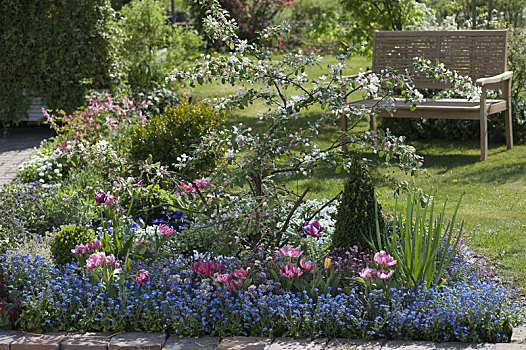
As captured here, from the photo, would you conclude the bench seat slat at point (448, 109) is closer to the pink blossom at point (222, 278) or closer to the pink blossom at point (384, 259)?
the pink blossom at point (384, 259)

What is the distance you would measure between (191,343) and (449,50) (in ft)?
17.4

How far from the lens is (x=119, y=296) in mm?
3318

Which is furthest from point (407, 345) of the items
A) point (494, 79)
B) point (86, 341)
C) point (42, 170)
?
point (494, 79)

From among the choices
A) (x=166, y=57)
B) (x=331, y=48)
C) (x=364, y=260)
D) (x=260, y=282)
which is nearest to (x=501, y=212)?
(x=364, y=260)

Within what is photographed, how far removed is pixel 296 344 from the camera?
299 centimetres

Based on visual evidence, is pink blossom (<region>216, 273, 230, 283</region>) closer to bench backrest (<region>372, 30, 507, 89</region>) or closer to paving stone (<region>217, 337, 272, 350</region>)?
paving stone (<region>217, 337, 272, 350</region>)

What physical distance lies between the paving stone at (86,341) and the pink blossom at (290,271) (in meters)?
0.90

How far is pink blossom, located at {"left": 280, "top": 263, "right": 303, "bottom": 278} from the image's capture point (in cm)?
331

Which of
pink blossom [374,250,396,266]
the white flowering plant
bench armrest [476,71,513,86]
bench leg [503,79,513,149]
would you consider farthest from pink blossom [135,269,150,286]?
bench leg [503,79,513,149]

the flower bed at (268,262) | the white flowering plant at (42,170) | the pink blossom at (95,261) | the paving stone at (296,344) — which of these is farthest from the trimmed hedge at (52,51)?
the paving stone at (296,344)

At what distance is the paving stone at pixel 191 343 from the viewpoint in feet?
9.87

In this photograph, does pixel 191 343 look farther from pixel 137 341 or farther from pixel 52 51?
pixel 52 51

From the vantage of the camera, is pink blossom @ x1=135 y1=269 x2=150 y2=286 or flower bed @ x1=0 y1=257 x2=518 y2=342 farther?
pink blossom @ x1=135 y1=269 x2=150 y2=286

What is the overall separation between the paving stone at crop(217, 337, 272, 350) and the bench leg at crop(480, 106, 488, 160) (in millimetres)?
4186
